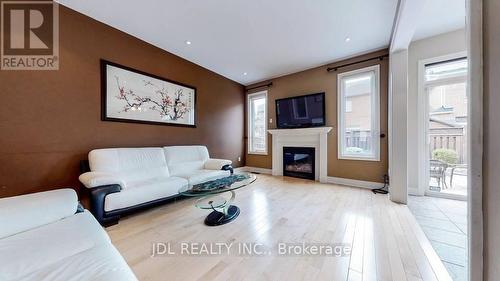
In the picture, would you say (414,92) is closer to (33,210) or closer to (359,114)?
(359,114)

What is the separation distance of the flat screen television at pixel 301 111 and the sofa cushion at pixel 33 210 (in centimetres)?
408

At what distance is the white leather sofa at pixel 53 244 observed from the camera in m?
0.75

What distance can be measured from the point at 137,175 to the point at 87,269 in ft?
6.97

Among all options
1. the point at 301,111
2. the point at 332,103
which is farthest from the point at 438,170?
the point at 301,111

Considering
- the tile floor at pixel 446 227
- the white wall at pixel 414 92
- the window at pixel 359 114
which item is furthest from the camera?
the window at pixel 359 114

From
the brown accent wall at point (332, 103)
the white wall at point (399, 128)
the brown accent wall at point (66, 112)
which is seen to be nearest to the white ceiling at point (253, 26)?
the brown accent wall at point (66, 112)

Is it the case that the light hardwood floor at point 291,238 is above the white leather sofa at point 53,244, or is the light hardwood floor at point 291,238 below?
below

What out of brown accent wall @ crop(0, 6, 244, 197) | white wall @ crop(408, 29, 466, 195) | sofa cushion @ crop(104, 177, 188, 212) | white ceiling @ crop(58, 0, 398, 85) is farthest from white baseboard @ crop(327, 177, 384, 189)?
brown accent wall @ crop(0, 6, 244, 197)

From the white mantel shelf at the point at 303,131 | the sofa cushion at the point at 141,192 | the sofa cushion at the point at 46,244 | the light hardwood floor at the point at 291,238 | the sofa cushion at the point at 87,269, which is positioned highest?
the white mantel shelf at the point at 303,131

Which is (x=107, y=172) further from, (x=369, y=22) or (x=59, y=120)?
(x=369, y=22)

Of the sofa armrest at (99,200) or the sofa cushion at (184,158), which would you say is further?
the sofa cushion at (184,158)

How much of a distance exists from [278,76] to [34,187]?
15.9 feet

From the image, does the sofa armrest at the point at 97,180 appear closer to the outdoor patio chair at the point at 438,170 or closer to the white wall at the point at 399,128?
the white wall at the point at 399,128

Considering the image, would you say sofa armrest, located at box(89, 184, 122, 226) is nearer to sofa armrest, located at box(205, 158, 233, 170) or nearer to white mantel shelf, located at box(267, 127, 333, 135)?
sofa armrest, located at box(205, 158, 233, 170)
